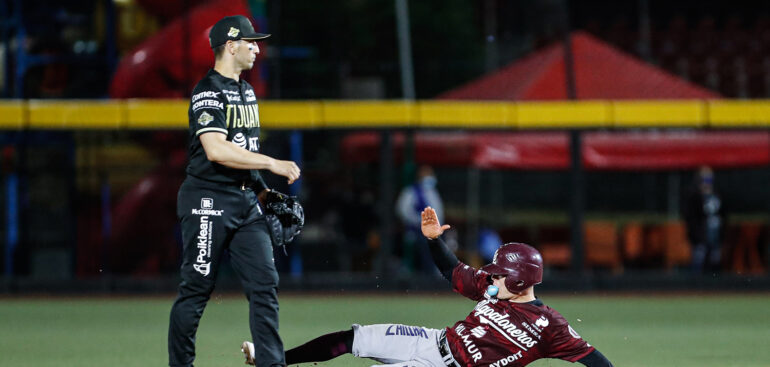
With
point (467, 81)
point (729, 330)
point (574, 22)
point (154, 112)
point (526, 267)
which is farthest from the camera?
point (574, 22)

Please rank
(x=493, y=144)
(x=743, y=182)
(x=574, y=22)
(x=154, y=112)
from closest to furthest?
(x=154, y=112) → (x=493, y=144) → (x=574, y=22) → (x=743, y=182)

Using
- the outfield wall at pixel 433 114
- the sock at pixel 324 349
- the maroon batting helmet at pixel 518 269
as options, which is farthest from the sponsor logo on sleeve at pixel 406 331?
the outfield wall at pixel 433 114

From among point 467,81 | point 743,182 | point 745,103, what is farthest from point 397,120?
point 743,182

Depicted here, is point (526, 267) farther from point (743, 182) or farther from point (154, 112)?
point (743, 182)

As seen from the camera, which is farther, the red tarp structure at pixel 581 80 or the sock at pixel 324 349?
the red tarp structure at pixel 581 80

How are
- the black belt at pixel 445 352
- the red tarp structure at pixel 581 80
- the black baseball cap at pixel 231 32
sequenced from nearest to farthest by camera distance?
the black belt at pixel 445 352
the black baseball cap at pixel 231 32
the red tarp structure at pixel 581 80

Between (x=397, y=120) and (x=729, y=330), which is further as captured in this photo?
(x=397, y=120)

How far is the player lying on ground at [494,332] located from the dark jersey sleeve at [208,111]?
1168mm

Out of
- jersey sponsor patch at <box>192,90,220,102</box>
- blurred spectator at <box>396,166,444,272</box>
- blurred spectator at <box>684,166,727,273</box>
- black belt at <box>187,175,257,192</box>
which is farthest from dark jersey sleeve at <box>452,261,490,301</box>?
blurred spectator at <box>684,166,727,273</box>

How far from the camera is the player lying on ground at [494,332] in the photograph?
17.9 ft

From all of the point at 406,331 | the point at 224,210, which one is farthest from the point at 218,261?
the point at 406,331

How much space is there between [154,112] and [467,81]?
473 cm

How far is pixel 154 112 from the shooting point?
14.2 metres

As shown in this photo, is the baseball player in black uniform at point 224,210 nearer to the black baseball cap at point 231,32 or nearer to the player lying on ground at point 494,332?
the black baseball cap at point 231,32
